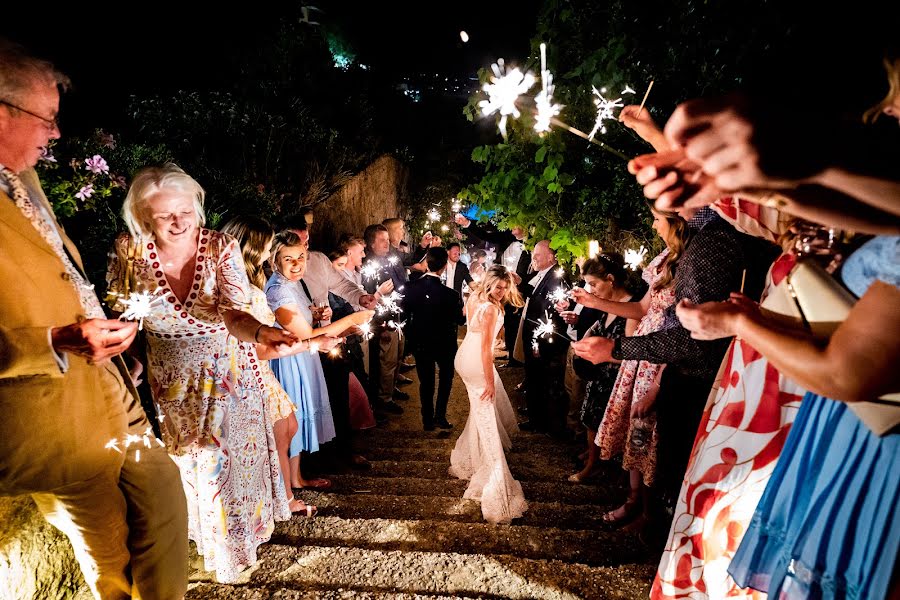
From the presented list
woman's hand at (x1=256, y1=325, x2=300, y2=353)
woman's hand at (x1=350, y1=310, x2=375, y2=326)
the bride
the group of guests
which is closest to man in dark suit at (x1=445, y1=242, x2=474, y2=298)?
the bride

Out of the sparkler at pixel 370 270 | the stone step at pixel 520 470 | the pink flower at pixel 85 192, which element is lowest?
the stone step at pixel 520 470

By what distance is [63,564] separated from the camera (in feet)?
7.16

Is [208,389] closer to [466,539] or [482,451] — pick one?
[466,539]

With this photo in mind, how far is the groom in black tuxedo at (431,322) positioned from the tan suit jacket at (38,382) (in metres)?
3.94

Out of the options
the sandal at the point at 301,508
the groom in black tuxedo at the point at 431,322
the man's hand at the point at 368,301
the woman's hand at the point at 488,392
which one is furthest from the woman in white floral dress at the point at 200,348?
the groom in black tuxedo at the point at 431,322

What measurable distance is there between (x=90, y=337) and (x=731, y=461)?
2.55 m

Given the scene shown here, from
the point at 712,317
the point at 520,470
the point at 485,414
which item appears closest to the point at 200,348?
the point at 485,414

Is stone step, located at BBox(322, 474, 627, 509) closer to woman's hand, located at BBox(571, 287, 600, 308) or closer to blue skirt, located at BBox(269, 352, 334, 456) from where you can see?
blue skirt, located at BBox(269, 352, 334, 456)

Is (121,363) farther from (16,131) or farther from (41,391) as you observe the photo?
(16,131)

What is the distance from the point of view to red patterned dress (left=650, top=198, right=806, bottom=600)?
62.8 inches

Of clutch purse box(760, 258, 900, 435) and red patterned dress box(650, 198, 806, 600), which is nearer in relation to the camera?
clutch purse box(760, 258, 900, 435)

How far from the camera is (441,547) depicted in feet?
9.80

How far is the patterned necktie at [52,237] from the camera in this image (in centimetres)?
175

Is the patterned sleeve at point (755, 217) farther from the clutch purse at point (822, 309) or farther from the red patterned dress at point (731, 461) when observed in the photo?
the clutch purse at point (822, 309)
